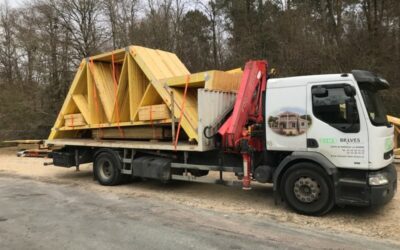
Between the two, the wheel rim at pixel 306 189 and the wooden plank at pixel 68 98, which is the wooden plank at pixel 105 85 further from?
the wheel rim at pixel 306 189

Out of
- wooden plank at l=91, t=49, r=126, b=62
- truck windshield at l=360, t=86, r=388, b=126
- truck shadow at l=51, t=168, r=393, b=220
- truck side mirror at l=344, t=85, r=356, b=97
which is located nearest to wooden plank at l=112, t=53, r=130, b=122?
wooden plank at l=91, t=49, r=126, b=62

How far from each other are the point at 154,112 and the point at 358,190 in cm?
475

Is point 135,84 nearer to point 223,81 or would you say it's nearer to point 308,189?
point 223,81

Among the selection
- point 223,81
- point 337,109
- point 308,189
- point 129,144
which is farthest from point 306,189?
point 129,144

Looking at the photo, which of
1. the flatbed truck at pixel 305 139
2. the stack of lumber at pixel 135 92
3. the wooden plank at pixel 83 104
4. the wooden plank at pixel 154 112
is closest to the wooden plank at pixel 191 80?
the stack of lumber at pixel 135 92

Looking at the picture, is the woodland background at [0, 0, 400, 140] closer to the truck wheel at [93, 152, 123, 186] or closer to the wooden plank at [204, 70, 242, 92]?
the wooden plank at [204, 70, 242, 92]

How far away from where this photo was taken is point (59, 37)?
27.0 m

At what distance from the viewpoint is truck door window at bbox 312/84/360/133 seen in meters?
6.51

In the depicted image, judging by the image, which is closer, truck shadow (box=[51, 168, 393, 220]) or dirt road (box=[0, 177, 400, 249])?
dirt road (box=[0, 177, 400, 249])

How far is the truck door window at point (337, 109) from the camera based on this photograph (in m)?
6.51

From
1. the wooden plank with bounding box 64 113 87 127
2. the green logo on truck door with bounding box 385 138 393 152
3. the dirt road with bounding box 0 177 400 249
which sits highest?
the wooden plank with bounding box 64 113 87 127

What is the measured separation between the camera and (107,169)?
35.2 ft

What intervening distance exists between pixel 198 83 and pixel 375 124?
3.68 m

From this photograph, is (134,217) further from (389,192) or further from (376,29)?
(376,29)
